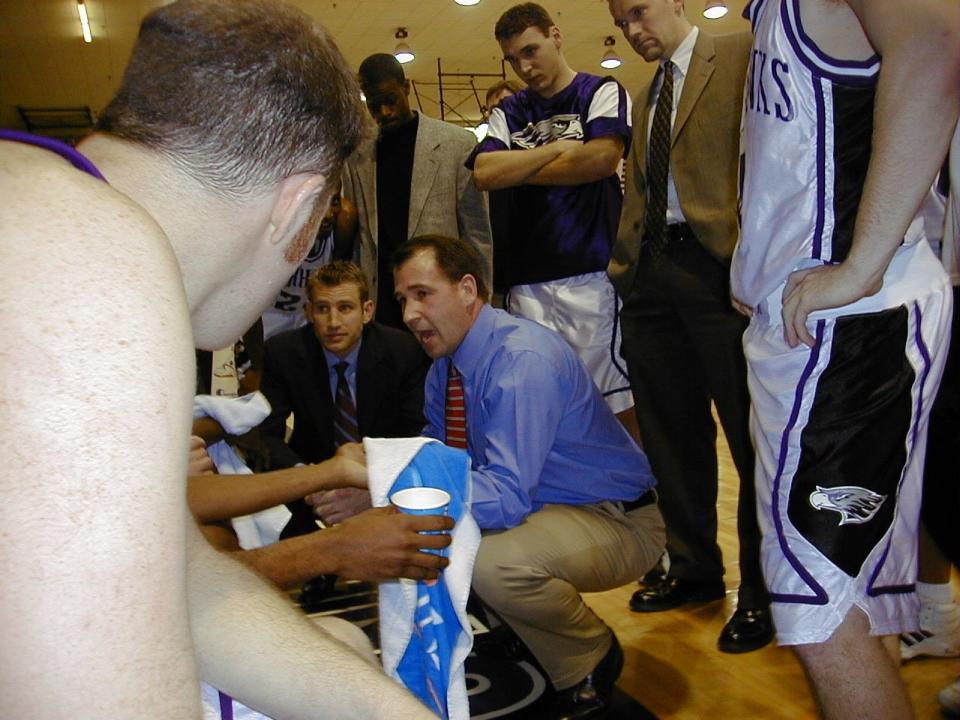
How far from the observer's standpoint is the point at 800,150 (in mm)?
1515

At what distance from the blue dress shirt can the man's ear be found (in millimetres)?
1385

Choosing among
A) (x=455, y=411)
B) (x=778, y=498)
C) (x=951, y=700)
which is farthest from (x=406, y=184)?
(x=951, y=700)

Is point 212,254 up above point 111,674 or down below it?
above

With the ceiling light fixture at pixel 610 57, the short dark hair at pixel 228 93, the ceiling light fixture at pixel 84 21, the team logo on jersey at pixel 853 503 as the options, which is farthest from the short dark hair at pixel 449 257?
the ceiling light fixture at pixel 610 57

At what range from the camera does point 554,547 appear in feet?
7.64

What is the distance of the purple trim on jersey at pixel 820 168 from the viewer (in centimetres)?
149

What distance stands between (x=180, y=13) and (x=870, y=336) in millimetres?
1171

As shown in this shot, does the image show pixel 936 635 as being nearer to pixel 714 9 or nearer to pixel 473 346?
pixel 473 346

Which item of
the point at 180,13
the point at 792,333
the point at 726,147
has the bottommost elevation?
the point at 792,333

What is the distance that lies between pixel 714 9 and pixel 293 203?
11.5 metres

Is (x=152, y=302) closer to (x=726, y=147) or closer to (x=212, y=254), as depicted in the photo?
(x=212, y=254)

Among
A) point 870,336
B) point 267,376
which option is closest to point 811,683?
point 870,336

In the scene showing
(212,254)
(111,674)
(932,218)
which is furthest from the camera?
(932,218)

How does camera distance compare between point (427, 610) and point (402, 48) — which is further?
point (402, 48)
